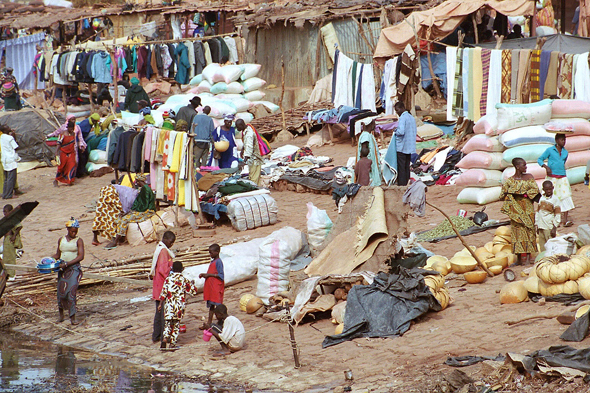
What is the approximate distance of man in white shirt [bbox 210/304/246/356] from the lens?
7629mm

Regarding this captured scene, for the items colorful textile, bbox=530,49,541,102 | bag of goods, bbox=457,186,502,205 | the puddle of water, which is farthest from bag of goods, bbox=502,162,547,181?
the puddle of water

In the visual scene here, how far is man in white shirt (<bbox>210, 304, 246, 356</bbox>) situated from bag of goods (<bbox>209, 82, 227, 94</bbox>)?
12.6m

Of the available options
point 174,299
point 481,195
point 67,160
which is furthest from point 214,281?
point 67,160

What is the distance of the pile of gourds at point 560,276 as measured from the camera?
24.9 feet

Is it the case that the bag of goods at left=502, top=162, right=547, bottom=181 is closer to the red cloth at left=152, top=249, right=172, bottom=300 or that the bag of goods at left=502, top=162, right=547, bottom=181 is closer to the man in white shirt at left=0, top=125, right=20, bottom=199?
the red cloth at left=152, top=249, right=172, bottom=300

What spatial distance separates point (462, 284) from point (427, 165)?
610 cm

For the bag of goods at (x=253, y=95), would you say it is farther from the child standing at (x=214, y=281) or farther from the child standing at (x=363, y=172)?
the child standing at (x=214, y=281)

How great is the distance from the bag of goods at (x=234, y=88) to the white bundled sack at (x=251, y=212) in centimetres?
777

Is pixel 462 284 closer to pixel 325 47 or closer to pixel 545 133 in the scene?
pixel 545 133

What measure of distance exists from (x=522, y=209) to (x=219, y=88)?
1204cm

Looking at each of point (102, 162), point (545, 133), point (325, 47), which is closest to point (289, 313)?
point (545, 133)

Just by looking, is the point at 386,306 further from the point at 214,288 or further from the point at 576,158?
the point at 576,158

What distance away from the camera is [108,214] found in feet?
40.5

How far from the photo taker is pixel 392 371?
660 cm
